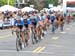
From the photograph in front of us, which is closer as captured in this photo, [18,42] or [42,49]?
[18,42]

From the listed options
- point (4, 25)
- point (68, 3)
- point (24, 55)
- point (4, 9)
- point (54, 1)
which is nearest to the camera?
point (24, 55)

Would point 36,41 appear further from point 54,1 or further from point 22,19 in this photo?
point 54,1

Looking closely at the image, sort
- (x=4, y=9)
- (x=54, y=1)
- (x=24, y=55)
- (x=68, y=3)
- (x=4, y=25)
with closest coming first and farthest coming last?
(x=24, y=55)
(x=4, y=25)
(x=4, y=9)
(x=68, y=3)
(x=54, y=1)

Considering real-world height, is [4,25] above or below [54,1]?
above

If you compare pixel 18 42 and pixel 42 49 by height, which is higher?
pixel 18 42

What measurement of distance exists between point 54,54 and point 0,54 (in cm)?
237

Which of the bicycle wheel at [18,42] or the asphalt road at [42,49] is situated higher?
the bicycle wheel at [18,42]

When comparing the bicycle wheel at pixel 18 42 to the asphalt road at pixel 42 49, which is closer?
the asphalt road at pixel 42 49

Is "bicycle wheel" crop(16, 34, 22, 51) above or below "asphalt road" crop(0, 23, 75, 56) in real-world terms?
above

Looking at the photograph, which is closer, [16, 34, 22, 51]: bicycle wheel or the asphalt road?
the asphalt road

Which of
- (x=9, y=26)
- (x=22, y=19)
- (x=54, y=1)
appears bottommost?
(x=54, y=1)

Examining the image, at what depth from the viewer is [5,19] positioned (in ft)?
163

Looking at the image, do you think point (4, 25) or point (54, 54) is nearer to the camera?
point (54, 54)

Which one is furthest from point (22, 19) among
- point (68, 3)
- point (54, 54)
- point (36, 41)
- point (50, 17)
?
point (68, 3)
